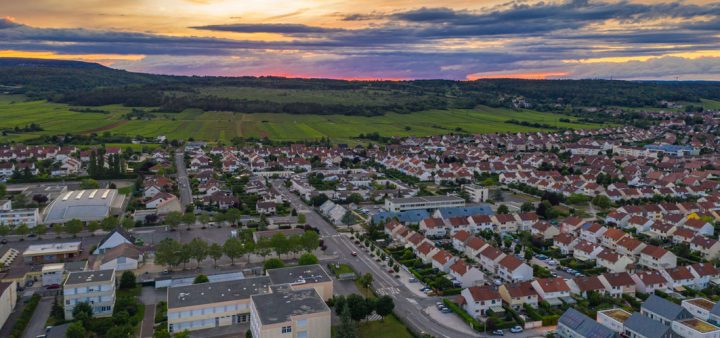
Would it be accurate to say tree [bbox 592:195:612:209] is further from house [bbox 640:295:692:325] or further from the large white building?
house [bbox 640:295:692:325]

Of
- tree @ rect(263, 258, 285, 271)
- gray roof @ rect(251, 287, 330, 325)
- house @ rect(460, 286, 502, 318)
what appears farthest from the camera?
tree @ rect(263, 258, 285, 271)

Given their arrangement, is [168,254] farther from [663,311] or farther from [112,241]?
[663,311]

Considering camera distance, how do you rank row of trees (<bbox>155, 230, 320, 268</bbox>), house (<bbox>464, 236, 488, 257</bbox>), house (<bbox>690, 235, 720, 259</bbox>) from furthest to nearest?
house (<bbox>690, 235, 720, 259</bbox>) → house (<bbox>464, 236, 488, 257</bbox>) → row of trees (<bbox>155, 230, 320, 268</bbox>)

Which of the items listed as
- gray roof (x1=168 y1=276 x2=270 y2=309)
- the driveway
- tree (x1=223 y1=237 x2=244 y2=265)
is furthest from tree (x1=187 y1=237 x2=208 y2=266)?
the driveway

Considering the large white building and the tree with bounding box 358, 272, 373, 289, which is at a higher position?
the tree with bounding box 358, 272, 373, 289

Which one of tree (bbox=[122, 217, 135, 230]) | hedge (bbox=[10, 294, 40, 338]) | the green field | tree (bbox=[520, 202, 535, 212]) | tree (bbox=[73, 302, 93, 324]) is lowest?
the green field

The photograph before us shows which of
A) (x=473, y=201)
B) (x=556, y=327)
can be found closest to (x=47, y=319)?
(x=556, y=327)

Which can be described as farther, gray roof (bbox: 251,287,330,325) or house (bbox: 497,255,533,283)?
house (bbox: 497,255,533,283)

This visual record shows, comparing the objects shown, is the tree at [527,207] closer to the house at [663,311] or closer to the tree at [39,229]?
the house at [663,311]

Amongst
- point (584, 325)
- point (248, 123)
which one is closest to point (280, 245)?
point (584, 325)
